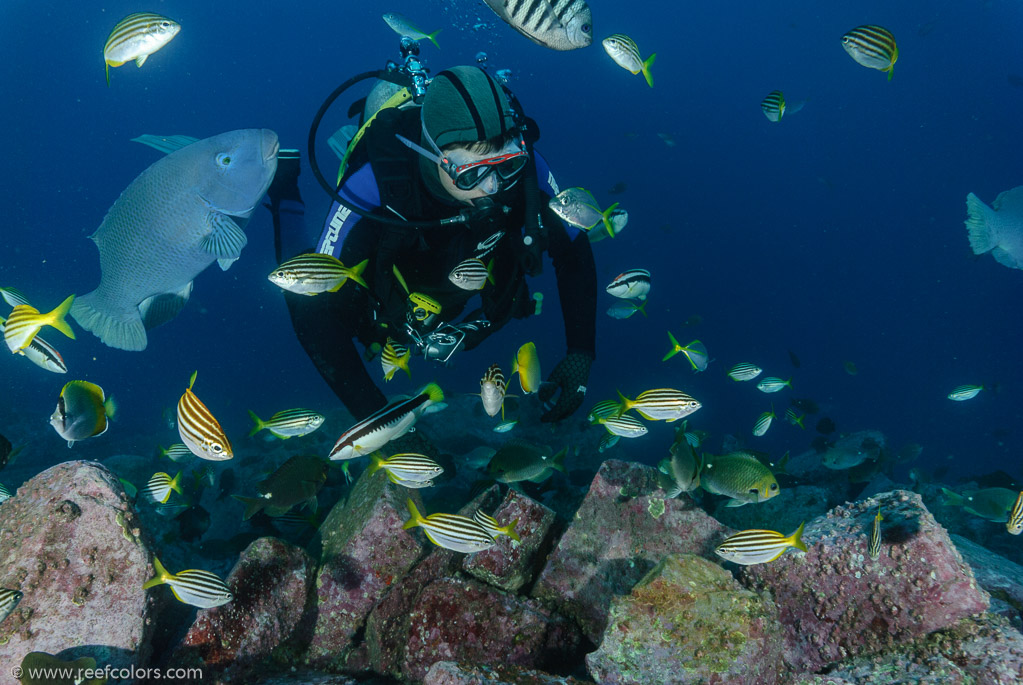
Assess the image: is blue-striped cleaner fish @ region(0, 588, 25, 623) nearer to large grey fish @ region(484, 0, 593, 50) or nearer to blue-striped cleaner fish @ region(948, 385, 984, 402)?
large grey fish @ region(484, 0, 593, 50)

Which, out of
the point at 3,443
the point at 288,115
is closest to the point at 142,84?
the point at 288,115

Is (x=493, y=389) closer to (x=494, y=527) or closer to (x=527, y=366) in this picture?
(x=527, y=366)

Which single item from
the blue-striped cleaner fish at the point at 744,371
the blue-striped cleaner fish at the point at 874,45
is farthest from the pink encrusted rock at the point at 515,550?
the blue-striped cleaner fish at the point at 874,45

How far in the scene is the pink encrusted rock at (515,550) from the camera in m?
2.95

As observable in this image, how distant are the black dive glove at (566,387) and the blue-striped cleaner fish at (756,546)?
Result: 5.43 ft

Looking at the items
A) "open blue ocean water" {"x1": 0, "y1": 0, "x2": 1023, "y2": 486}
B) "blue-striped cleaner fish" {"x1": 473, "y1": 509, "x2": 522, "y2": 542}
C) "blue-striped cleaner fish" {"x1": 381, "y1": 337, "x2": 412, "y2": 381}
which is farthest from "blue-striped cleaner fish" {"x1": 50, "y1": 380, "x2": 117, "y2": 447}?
"open blue ocean water" {"x1": 0, "y1": 0, "x2": 1023, "y2": 486}

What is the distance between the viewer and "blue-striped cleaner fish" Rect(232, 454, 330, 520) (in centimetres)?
346

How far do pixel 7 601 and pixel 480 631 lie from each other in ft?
7.69

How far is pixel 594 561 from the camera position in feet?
10.0

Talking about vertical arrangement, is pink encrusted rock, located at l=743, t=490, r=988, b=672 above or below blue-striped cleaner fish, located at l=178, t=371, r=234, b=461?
below

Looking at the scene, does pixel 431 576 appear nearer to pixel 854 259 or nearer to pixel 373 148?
pixel 373 148

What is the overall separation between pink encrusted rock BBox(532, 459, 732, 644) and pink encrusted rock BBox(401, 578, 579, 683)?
0.55 ft

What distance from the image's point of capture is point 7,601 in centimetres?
222

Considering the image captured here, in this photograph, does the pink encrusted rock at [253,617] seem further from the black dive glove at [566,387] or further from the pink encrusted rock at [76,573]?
the black dive glove at [566,387]
